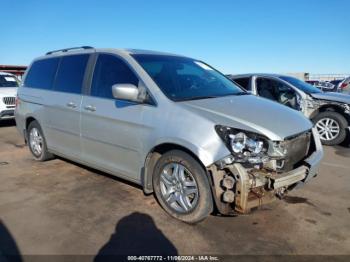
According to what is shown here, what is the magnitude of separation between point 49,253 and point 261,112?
2.54 meters

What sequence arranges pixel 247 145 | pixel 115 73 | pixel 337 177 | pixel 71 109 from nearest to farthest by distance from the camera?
pixel 247 145, pixel 115 73, pixel 71 109, pixel 337 177

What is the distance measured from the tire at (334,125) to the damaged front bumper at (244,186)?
4.94m

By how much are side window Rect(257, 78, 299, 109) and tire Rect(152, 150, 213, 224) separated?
5.36 meters

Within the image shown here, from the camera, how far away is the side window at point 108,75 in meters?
4.15

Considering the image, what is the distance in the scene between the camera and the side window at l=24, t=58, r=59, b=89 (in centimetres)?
551

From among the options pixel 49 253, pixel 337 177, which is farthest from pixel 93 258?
pixel 337 177

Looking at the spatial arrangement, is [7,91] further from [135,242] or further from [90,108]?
[135,242]

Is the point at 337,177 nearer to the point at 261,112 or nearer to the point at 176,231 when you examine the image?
the point at 261,112

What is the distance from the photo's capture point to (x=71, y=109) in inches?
189

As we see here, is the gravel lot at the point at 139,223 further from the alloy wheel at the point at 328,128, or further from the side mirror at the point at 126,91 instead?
the alloy wheel at the point at 328,128

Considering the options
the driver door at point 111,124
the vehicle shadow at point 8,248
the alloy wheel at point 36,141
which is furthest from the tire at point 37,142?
the vehicle shadow at point 8,248

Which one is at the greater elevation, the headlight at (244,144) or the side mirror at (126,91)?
the side mirror at (126,91)

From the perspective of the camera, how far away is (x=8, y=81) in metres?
11.4

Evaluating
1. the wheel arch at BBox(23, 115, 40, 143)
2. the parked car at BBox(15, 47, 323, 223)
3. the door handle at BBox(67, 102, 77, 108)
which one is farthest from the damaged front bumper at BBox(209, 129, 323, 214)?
A: the wheel arch at BBox(23, 115, 40, 143)
